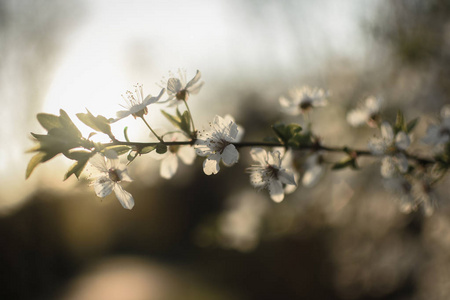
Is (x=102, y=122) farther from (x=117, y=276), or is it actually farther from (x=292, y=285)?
(x=117, y=276)

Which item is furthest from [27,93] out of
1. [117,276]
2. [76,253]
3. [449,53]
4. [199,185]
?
[199,185]

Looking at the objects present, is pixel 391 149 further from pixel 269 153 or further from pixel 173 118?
pixel 173 118

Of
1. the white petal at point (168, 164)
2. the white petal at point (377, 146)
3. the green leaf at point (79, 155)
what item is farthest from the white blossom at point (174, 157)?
the white petal at point (377, 146)

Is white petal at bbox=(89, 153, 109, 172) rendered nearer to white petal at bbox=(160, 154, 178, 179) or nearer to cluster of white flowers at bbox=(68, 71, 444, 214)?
cluster of white flowers at bbox=(68, 71, 444, 214)

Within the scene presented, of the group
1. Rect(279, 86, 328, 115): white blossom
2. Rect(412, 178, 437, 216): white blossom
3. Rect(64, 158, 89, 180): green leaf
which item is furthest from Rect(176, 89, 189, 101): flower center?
Rect(412, 178, 437, 216): white blossom

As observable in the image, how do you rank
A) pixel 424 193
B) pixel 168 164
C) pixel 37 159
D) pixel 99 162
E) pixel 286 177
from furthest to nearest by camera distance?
1. pixel 424 193
2. pixel 168 164
3. pixel 286 177
4. pixel 99 162
5. pixel 37 159

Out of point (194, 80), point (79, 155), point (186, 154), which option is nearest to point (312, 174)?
point (186, 154)
